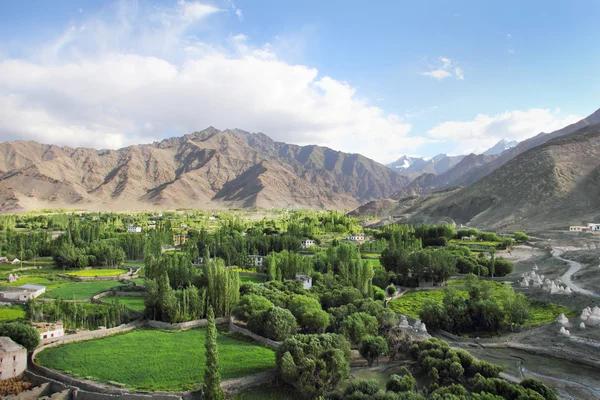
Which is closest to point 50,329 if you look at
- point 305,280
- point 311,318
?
point 311,318

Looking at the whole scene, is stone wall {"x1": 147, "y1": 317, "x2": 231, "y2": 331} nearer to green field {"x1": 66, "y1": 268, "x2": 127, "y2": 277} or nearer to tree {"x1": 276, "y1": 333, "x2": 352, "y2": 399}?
tree {"x1": 276, "y1": 333, "x2": 352, "y2": 399}

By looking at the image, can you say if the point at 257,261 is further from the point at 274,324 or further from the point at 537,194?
the point at 537,194

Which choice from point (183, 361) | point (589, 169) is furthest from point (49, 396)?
point (589, 169)

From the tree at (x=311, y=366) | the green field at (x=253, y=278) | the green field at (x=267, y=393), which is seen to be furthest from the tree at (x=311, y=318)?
the green field at (x=253, y=278)

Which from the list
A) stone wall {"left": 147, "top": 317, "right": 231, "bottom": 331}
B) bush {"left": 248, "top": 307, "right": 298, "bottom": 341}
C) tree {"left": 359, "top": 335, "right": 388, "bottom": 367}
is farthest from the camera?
stone wall {"left": 147, "top": 317, "right": 231, "bottom": 331}

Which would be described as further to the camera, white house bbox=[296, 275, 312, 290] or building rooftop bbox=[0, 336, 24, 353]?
white house bbox=[296, 275, 312, 290]

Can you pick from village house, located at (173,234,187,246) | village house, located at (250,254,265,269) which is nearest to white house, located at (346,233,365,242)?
village house, located at (250,254,265,269)
